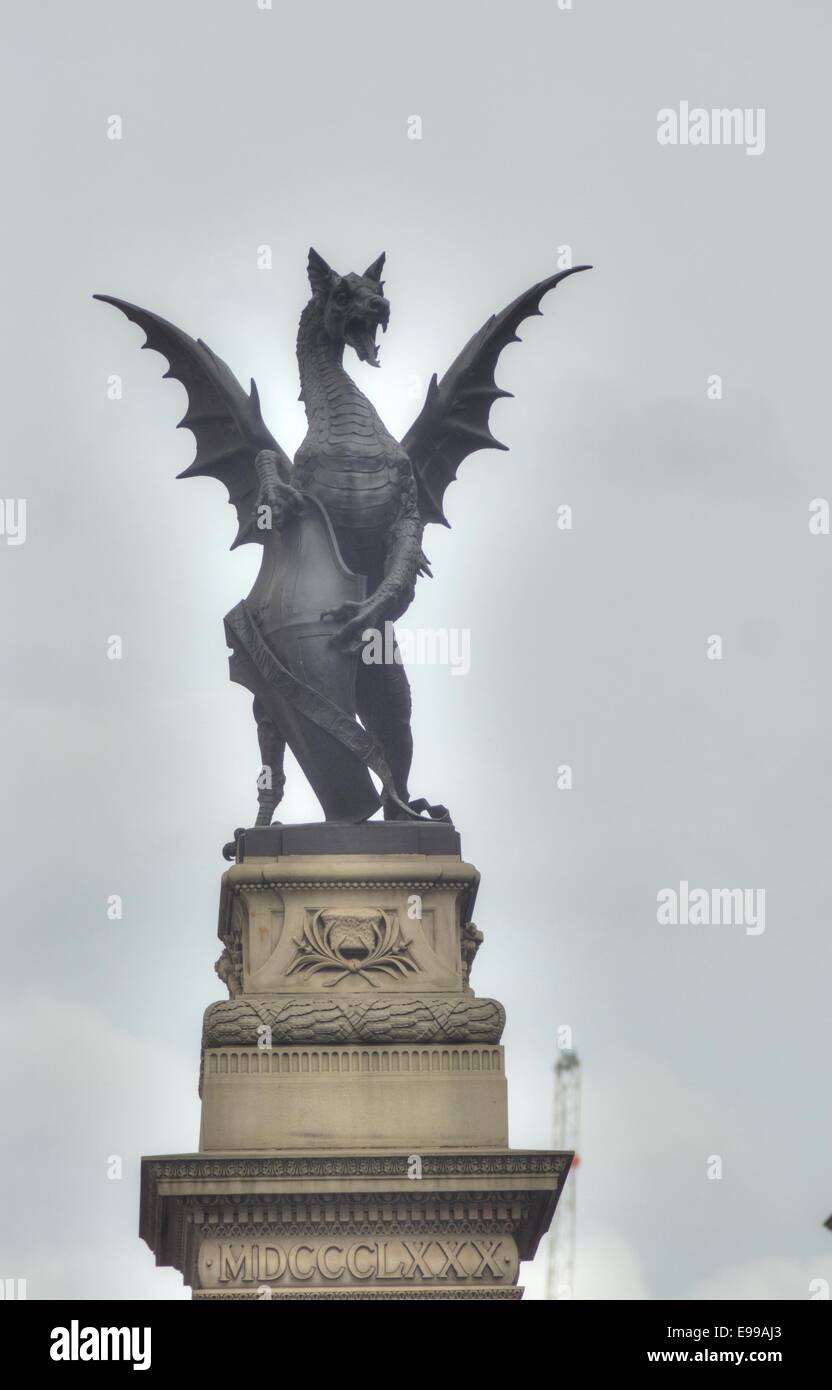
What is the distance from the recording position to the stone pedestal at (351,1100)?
26250 millimetres

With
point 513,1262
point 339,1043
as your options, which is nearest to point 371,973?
point 339,1043

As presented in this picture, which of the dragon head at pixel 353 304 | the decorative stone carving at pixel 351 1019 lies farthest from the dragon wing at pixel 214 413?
the decorative stone carving at pixel 351 1019

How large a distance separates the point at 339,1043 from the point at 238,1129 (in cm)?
111

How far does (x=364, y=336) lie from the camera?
2950 cm

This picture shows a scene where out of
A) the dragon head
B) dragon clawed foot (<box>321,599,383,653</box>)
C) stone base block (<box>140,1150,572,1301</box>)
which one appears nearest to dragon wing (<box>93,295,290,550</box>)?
the dragon head

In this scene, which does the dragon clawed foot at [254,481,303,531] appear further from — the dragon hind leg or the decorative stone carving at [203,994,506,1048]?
the decorative stone carving at [203,994,506,1048]

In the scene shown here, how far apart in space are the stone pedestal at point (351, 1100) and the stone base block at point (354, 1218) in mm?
16

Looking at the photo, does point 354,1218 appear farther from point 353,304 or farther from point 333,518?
point 353,304

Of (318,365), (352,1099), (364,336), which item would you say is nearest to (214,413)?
(318,365)

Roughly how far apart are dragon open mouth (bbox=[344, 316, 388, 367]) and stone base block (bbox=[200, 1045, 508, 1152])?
6380 mm

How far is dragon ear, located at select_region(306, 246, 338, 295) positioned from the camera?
29.6 meters

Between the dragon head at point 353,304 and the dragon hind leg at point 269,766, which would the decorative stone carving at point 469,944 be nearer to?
the dragon hind leg at point 269,766

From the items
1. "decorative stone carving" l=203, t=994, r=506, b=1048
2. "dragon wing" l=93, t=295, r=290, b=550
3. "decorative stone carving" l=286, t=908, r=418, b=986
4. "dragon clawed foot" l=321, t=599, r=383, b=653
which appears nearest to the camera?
"decorative stone carving" l=203, t=994, r=506, b=1048
